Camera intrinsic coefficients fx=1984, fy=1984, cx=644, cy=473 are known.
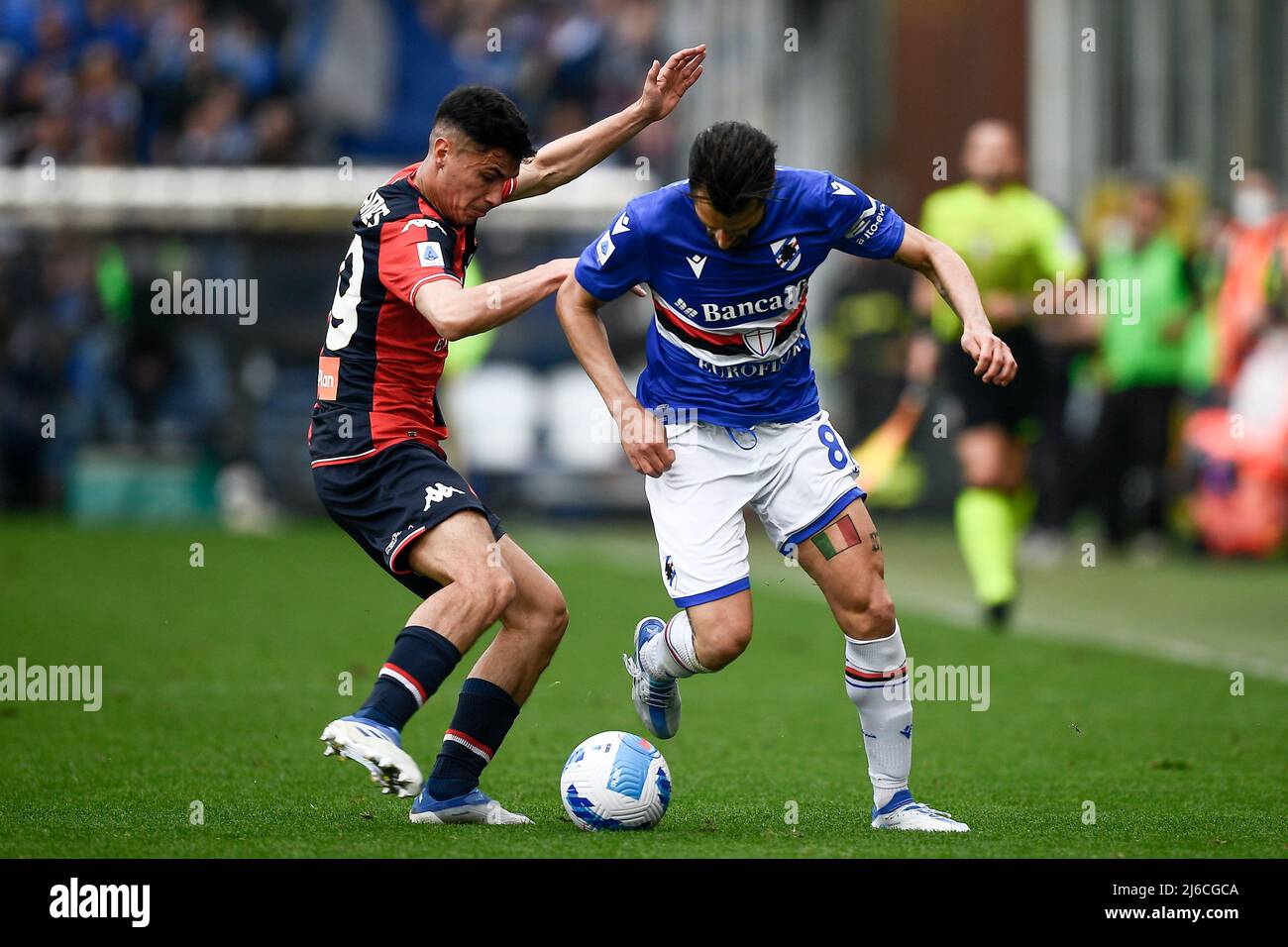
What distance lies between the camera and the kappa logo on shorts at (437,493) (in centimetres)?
552

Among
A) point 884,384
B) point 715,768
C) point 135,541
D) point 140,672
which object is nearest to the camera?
point 715,768

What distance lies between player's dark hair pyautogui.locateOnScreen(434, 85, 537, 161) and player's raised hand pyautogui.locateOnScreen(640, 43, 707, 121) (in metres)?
0.80

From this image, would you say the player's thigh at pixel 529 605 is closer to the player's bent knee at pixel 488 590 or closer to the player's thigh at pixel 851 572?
the player's bent knee at pixel 488 590

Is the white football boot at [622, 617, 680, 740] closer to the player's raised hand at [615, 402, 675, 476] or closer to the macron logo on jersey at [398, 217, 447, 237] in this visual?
the player's raised hand at [615, 402, 675, 476]

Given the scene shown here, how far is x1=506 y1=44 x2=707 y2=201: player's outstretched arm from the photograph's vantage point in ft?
20.5

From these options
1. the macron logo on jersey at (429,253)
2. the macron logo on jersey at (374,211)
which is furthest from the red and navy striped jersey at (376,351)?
the macron logo on jersey at (429,253)

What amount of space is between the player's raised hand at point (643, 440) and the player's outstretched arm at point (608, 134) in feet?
2.95

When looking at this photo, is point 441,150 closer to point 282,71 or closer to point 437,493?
point 437,493

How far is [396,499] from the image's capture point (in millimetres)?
5559

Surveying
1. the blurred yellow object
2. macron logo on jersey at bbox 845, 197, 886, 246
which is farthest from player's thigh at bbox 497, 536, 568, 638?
the blurred yellow object

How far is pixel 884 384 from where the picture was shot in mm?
18406

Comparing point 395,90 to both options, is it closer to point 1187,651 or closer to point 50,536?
point 50,536

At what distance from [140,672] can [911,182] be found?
662 inches
